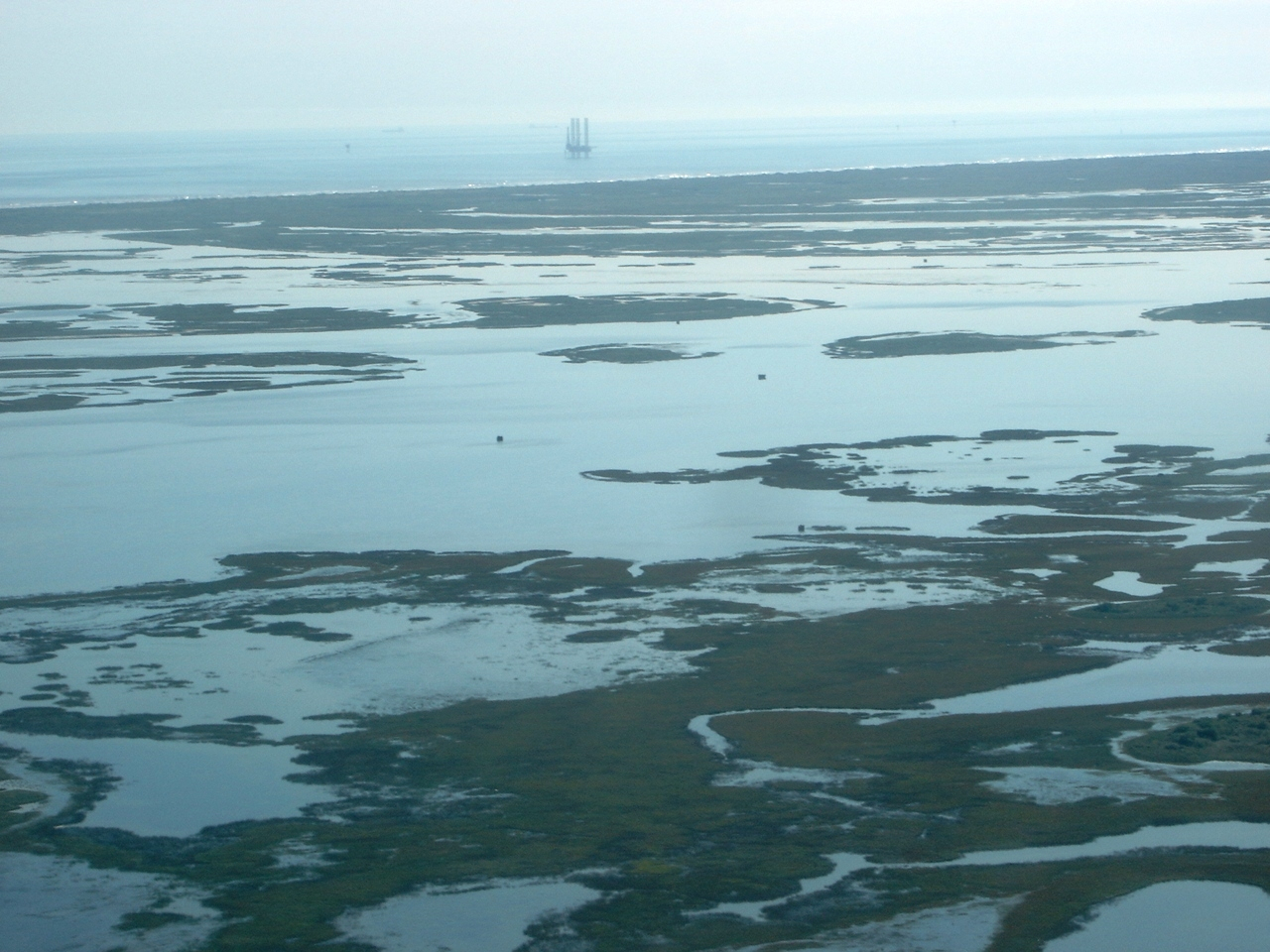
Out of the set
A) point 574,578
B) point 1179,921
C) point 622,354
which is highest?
point 622,354

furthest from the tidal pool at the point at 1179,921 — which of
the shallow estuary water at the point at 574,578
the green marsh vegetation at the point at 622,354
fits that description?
the green marsh vegetation at the point at 622,354

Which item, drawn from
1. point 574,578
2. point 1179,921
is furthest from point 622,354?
point 1179,921

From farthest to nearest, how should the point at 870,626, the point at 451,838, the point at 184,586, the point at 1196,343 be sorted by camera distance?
the point at 1196,343 < the point at 184,586 < the point at 870,626 < the point at 451,838

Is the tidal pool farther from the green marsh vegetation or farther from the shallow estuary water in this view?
the green marsh vegetation

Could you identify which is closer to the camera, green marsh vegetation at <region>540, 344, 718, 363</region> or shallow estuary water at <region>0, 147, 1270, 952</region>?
shallow estuary water at <region>0, 147, 1270, 952</region>

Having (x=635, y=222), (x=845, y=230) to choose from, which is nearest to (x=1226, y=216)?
(x=845, y=230)

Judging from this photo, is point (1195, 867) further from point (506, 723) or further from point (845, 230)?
point (845, 230)

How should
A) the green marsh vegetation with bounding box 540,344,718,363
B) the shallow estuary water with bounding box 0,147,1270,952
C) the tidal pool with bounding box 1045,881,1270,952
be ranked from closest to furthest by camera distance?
the tidal pool with bounding box 1045,881,1270,952 → the shallow estuary water with bounding box 0,147,1270,952 → the green marsh vegetation with bounding box 540,344,718,363

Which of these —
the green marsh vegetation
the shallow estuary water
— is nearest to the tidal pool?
the shallow estuary water

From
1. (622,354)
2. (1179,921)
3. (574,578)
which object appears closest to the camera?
(1179,921)

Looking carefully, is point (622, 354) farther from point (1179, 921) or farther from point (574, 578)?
point (1179, 921)

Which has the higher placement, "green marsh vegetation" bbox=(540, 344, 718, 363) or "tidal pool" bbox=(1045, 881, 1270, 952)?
"green marsh vegetation" bbox=(540, 344, 718, 363)
